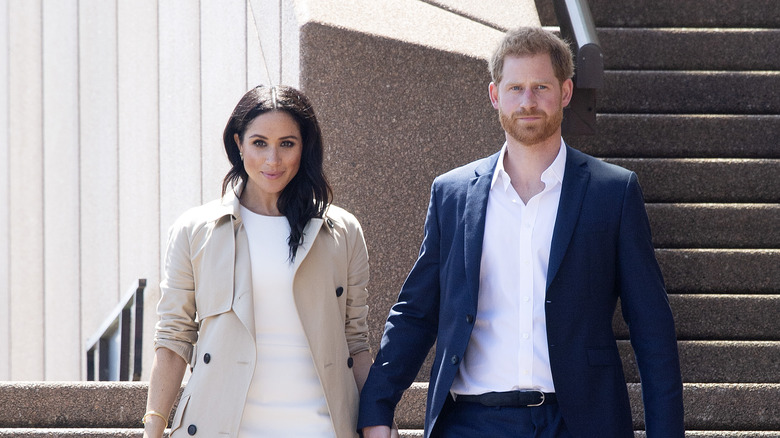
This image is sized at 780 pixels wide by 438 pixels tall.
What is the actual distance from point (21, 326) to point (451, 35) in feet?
20.7

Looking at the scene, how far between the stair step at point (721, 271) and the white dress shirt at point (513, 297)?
2.49 m

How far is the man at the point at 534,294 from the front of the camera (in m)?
3.15

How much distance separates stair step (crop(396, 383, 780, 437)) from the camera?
4.70 metres

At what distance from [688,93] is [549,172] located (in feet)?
12.2

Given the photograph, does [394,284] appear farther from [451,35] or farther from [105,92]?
[105,92]

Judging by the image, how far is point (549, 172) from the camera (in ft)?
11.0

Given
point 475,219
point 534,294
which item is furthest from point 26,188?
point 534,294

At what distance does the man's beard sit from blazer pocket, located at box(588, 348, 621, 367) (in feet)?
2.25

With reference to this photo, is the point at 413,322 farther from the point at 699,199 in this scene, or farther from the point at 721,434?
the point at 699,199

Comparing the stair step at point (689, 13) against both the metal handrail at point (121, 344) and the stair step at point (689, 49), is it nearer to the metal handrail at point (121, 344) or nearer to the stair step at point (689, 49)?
the stair step at point (689, 49)

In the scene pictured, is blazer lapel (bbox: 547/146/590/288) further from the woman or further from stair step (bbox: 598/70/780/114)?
stair step (bbox: 598/70/780/114)

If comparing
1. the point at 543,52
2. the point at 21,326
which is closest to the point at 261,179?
the point at 543,52

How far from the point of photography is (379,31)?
5277 millimetres

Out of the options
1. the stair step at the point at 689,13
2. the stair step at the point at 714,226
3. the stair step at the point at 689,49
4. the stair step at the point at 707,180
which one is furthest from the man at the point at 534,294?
the stair step at the point at 689,13
